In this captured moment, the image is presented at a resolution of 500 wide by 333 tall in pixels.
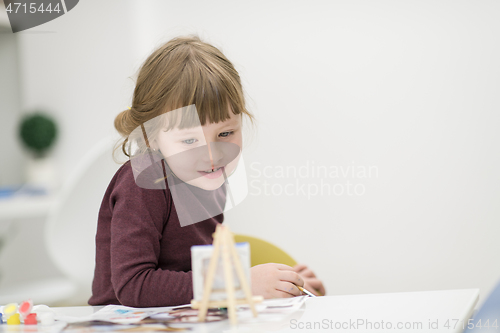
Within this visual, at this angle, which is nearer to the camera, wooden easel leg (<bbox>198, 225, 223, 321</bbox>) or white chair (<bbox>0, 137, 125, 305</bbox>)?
wooden easel leg (<bbox>198, 225, 223, 321</bbox>)

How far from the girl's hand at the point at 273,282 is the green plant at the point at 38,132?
1122 mm

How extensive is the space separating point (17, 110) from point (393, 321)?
142 centimetres

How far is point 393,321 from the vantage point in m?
0.52

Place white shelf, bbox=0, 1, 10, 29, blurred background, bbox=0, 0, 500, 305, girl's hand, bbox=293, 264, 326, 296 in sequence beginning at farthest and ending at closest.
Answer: white shelf, bbox=0, 1, 10, 29 → blurred background, bbox=0, 0, 500, 305 → girl's hand, bbox=293, 264, 326, 296

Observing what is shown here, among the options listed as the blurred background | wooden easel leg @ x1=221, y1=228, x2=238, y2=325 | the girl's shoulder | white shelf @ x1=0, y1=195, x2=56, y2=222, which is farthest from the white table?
white shelf @ x1=0, y1=195, x2=56, y2=222

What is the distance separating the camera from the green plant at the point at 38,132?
148cm

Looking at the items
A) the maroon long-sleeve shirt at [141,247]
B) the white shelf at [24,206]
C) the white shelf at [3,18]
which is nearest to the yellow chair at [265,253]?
the maroon long-sleeve shirt at [141,247]

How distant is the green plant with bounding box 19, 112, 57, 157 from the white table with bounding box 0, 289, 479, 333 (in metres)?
0.99

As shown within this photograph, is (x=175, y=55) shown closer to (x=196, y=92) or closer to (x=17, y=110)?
(x=196, y=92)

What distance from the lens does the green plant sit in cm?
148

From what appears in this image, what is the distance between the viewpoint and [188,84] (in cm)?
68

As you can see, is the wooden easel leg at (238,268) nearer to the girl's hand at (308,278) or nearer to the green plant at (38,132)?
the girl's hand at (308,278)

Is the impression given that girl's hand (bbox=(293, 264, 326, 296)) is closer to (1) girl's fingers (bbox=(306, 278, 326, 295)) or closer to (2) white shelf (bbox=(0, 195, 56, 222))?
(1) girl's fingers (bbox=(306, 278, 326, 295))

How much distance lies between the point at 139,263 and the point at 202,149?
20 centimetres
